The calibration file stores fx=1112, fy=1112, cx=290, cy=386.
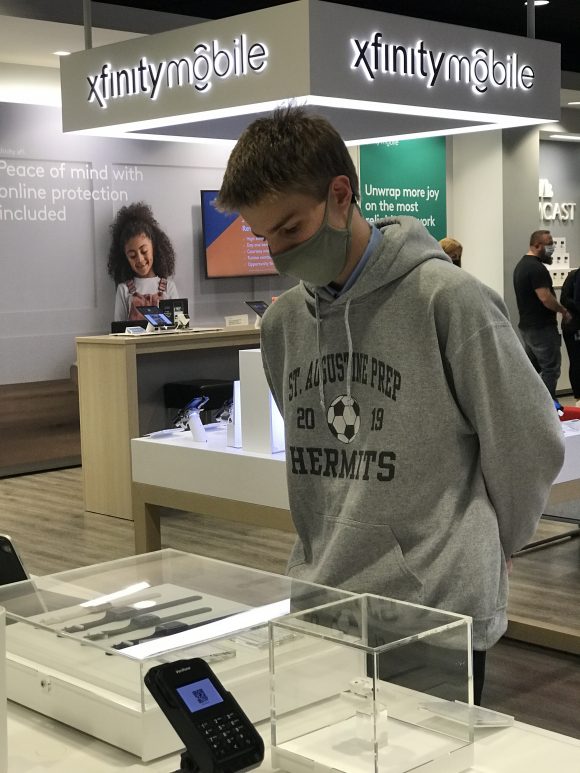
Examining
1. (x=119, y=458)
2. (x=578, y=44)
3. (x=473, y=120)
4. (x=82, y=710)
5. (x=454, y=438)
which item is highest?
(x=578, y=44)

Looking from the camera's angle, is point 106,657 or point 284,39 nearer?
point 106,657

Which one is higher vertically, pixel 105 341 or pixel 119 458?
pixel 105 341

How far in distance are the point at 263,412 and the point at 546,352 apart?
655 centimetres

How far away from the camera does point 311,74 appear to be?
184 inches

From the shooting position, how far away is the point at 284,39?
15.6 feet

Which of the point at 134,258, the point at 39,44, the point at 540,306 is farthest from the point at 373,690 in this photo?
the point at 540,306

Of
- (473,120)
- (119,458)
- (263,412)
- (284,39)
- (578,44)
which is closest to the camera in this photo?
(263,412)

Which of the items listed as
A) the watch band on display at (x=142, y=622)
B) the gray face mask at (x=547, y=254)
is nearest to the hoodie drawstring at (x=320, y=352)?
→ the watch band on display at (x=142, y=622)

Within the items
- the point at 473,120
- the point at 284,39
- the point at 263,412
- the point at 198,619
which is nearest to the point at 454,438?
the point at 198,619

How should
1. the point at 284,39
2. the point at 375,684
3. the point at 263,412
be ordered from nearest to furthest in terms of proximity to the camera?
1. the point at 375,684
2. the point at 263,412
3. the point at 284,39

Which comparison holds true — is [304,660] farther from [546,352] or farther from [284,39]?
[546,352]

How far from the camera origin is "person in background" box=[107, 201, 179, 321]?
9.23m

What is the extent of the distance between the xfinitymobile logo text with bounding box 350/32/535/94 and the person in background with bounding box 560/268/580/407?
5146mm

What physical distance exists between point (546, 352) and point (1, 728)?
9528 mm
